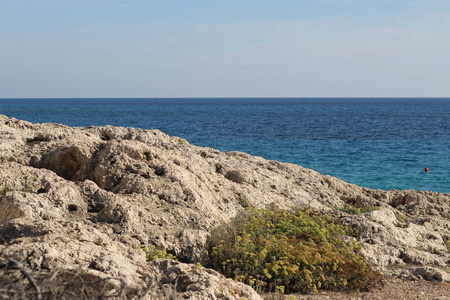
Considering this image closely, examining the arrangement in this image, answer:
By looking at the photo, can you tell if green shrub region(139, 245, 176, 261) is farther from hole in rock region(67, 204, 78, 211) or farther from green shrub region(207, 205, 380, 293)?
hole in rock region(67, 204, 78, 211)

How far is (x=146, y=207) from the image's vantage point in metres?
7.87

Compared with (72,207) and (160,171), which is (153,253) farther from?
(160,171)

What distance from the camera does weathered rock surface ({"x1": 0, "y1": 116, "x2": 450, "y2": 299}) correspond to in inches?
213

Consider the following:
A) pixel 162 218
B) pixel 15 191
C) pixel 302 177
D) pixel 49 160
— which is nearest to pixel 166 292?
pixel 162 218

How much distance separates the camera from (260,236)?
24.7 ft

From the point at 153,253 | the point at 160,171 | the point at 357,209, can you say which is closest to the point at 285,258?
the point at 153,253

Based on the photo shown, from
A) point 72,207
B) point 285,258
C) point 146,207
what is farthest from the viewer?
point 146,207

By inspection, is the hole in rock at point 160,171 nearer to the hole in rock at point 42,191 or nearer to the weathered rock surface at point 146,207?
the weathered rock surface at point 146,207

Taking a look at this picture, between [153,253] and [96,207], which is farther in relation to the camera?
[96,207]

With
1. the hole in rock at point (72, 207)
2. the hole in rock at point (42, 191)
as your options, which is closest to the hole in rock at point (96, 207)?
the hole in rock at point (72, 207)

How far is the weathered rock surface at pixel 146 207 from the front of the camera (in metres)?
5.42

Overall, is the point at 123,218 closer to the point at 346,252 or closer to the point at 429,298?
the point at 346,252

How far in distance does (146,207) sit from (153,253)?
1429 mm

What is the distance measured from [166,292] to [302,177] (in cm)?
883
